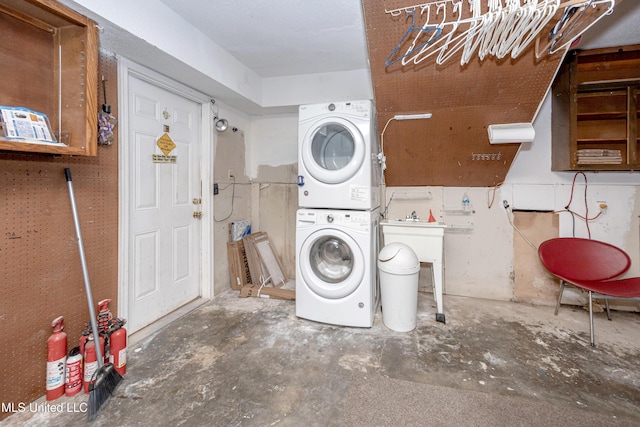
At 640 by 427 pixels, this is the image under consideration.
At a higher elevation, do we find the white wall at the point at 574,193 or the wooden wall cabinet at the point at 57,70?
the wooden wall cabinet at the point at 57,70

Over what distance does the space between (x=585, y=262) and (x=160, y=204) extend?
3.68 metres

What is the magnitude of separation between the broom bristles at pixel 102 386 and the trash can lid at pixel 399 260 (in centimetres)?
185

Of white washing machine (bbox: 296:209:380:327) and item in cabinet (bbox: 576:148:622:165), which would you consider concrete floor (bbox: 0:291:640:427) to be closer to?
white washing machine (bbox: 296:209:380:327)

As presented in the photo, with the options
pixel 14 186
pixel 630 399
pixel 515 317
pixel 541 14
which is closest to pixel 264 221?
pixel 14 186

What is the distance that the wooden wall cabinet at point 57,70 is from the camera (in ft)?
4.51

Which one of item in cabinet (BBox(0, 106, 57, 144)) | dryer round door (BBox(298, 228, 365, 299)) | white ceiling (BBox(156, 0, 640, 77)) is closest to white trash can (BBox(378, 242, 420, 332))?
dryer round door (BBox(298, 228, 365, 299))

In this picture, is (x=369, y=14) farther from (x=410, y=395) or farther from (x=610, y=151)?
(x=610, y=151)

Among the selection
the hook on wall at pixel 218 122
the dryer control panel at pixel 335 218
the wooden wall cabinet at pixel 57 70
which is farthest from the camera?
the hook on wall at pixel 218 122

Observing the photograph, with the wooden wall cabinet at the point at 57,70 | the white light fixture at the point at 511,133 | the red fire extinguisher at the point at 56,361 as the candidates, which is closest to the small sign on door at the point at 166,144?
the wooden wall cabinet at the point at 57,70

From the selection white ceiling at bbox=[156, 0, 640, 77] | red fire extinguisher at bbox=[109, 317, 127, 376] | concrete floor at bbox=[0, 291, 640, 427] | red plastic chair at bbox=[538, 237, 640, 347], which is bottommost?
concrete floor at bbox=[0, 291, 640, 427]

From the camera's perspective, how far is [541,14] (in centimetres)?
141

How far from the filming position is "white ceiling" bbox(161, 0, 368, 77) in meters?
1.89

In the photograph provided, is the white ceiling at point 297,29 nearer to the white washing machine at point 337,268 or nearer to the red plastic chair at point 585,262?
the white washing machine at point 337,268

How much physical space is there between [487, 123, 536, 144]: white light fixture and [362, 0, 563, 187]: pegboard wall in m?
0.05
